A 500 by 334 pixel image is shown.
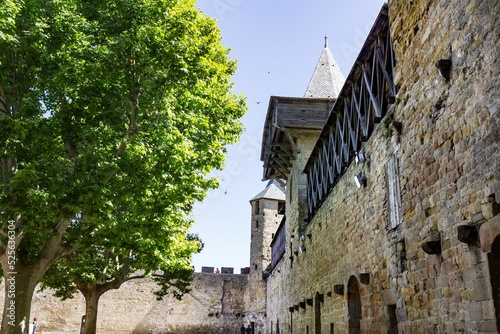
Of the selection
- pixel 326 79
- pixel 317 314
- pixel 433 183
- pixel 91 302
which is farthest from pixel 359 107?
pixel 91 302

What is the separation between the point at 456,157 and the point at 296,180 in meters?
13.4

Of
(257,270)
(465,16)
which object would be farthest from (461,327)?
(257,270)

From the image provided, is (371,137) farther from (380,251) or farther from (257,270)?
(257,270)

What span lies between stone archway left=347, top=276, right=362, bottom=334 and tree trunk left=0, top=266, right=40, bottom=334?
6.78 meters

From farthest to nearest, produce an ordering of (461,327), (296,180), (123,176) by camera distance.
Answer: (296,180) < (123,176) < (461,327)

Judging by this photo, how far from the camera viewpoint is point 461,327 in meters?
4.52

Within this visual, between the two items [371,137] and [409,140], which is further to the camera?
[371,137]

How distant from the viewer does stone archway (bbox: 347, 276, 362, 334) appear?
347 inches

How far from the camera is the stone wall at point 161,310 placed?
32.3 meters

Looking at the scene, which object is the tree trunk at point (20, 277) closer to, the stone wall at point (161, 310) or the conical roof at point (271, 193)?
the stone wall at point (161, 310)

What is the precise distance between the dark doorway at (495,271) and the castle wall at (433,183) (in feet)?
0.17

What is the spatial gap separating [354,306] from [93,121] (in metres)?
6.88

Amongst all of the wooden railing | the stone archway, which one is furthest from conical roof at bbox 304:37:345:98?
the stone archway

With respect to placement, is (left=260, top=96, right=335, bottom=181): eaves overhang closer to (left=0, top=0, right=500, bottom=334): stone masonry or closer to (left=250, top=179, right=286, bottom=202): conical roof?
(left=0, top=0, right=500, bottom=334): stone masonry
